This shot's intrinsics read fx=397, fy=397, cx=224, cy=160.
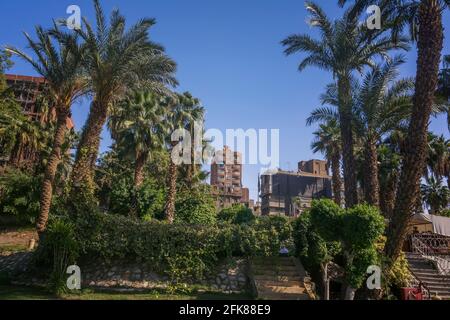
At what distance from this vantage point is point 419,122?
1502 cm

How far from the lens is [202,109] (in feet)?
110

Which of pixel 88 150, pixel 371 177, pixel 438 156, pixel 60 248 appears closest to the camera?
pixel 60 248

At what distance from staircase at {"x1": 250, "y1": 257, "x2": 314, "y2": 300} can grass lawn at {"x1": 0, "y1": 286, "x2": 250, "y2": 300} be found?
90 centimetres

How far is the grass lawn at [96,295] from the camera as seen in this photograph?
13.3 metres

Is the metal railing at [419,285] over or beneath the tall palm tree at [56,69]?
beneath

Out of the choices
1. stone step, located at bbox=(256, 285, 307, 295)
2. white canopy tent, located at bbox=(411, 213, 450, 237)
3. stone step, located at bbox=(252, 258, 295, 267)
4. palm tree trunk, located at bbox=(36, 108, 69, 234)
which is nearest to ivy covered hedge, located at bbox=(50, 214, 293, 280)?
stone step, located at bbox=(252, 258, 295, 267)

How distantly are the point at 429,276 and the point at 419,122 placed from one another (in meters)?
7.90

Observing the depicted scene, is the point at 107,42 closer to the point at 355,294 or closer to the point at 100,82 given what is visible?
the point at 100,82

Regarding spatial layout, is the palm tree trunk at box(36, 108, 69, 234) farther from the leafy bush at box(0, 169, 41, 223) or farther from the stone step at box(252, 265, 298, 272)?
the leafy bush at box(0, 169, 41, 223)

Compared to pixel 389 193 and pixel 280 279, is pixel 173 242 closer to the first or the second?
pixel 280 279

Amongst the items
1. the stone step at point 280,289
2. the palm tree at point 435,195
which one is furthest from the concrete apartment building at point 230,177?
the stone step at point 280,289

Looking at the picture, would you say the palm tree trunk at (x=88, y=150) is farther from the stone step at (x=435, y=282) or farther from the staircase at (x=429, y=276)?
the stone step at (x=435, y=282)

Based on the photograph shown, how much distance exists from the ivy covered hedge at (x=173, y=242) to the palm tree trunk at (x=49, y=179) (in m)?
1.95

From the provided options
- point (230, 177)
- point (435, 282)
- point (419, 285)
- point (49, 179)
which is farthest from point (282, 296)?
point (230, 177)
